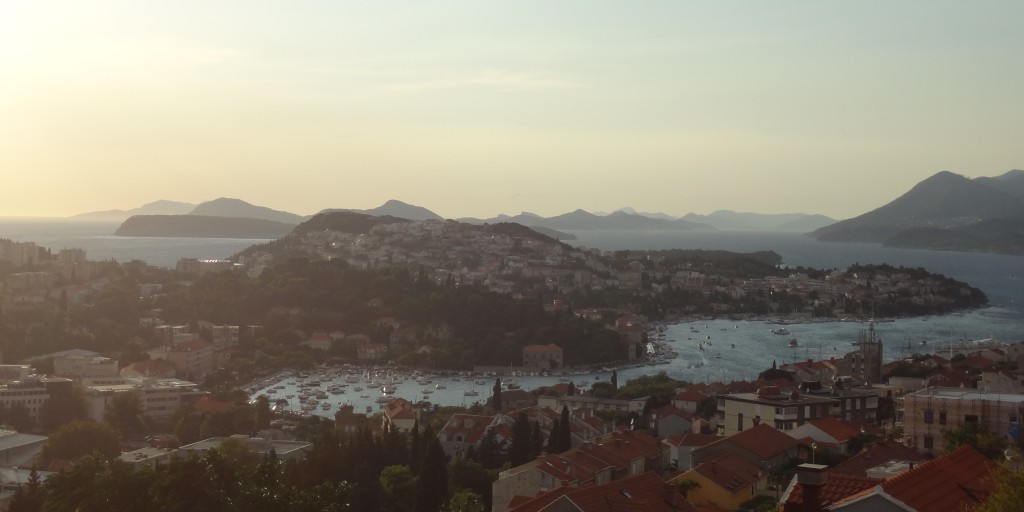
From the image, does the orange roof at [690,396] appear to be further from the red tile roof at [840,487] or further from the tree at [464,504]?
the red tile roof at [840,487]

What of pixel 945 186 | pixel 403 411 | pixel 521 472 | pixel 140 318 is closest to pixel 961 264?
pixel 945 186

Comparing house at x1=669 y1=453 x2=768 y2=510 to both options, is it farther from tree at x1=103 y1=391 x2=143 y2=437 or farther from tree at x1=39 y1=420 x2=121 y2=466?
tree at x1=103 y1=391 x2=143 y2=437

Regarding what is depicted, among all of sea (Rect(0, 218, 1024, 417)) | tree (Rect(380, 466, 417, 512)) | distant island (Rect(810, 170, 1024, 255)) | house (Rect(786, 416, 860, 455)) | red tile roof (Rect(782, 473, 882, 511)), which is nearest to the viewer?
red tile roof (Rect(782, 473, 882, 511))

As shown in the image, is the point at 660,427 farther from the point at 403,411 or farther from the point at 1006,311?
the point at 1006,311

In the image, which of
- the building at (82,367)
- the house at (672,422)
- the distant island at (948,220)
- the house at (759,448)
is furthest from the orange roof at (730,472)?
the distant island at (948,220)

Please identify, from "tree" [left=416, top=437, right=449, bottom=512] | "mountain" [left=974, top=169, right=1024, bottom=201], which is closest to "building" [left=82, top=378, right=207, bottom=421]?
"tree" [left=416, top=437, right=449, bottom=512]

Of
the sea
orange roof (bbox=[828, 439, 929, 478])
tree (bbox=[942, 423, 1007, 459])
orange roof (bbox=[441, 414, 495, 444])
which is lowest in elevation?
the sea

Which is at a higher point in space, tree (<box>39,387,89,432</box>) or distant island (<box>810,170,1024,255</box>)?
distant island (<box>810,170,1024,255</box>)

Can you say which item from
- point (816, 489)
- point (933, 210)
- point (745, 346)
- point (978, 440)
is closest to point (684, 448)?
point (978, 440)
